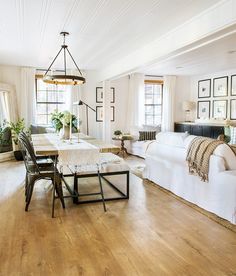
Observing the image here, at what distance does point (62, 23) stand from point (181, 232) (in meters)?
3.16

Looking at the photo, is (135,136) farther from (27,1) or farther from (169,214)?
(27,1)

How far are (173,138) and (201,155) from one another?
2.69 ft

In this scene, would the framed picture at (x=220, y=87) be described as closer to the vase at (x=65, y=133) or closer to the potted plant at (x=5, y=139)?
the vase at (x=65, y=133)

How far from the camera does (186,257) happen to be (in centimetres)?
244

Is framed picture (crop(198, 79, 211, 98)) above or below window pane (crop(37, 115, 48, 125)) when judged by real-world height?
above

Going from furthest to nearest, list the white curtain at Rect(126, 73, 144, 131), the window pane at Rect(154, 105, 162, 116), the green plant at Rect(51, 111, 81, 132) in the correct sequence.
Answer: the window pane at Rect(154, 105, 162, 116) < the white curtain at Rect(126, 73, 144, 131) < the green plant at Rect(51, 111, 81, 132)

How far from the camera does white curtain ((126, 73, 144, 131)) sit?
8.43m

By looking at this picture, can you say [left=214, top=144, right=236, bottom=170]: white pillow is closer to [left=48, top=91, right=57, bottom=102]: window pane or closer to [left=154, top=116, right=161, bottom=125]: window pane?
[left=48, top=91, right=57, bottom=102]: window pane

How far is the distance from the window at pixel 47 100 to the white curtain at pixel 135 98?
79.5 inches

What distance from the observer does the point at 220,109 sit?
25.9 ft

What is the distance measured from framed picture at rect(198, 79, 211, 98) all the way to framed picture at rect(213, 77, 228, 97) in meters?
0.25

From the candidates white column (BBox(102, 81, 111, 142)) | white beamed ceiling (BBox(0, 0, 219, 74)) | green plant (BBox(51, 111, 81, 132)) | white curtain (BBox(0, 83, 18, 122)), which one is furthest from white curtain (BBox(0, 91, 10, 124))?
green plant (BBox(51, 111, 81, 132))

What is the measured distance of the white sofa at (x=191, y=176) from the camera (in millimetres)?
3117

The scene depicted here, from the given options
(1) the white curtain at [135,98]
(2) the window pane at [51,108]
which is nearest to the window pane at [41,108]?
(2) the window pane at [51,108]
